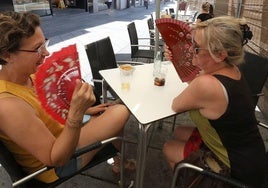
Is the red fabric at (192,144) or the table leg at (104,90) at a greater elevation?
the table leg at (104,90)

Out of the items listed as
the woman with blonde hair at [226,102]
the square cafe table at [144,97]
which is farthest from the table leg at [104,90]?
the woman with blonde hair at [226,102]

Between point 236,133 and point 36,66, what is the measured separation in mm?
1035

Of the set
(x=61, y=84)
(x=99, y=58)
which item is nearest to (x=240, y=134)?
(x=61, y=84)

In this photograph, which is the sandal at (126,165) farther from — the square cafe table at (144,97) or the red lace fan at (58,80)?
the red lace fan at (58,80)

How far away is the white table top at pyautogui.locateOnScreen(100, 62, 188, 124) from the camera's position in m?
1.39

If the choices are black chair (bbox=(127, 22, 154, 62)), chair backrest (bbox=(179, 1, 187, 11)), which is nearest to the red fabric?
black chair (bbox=(127, 22, 154, 62))

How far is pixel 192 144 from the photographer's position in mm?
1551

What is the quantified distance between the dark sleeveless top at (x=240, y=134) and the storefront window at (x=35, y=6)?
813 centimetres

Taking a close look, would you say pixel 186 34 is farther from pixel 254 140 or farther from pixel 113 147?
pixel 113 147

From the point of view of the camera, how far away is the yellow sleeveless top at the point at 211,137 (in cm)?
127

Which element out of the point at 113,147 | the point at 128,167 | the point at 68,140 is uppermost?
the point at 68,140

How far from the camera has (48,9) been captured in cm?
935

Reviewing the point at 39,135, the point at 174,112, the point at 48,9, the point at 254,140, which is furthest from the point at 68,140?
the point at 48,9

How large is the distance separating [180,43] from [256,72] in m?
0.77
